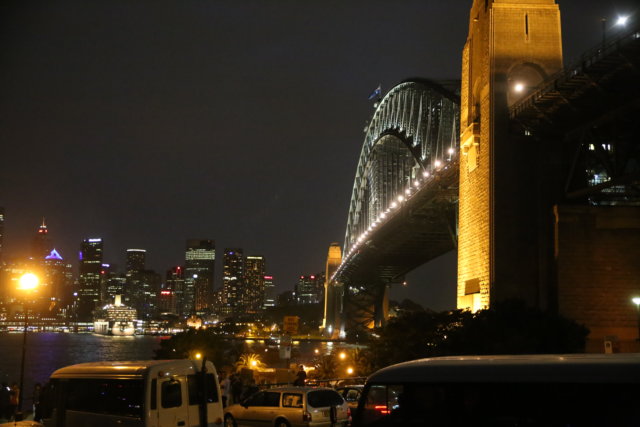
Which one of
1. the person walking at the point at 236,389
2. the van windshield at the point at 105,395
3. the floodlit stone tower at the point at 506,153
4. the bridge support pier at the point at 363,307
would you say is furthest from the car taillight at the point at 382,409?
the bridge support pier at the point at 363,307

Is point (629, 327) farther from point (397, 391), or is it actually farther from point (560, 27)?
point (397, 391)

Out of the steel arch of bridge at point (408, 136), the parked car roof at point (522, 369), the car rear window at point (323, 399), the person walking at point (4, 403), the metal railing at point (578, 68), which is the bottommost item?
the person walking at point (4, 403)

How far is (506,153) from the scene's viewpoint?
94.7 ft

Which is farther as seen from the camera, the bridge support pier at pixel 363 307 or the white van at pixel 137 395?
the bridge support pier at pixel 363 307

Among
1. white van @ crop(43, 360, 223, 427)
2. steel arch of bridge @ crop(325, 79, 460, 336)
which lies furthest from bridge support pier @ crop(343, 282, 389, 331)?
white van @ crop(43, 360, 223, 427)

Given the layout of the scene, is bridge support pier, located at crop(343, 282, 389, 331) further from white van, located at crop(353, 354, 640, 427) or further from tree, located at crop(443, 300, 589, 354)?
white van, located at crop(353, 354, 640, 427)

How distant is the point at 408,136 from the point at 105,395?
65.7m

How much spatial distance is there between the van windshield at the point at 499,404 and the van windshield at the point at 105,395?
224 inches

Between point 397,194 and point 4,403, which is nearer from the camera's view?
point 4,403

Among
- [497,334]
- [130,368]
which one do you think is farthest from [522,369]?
[497,334]

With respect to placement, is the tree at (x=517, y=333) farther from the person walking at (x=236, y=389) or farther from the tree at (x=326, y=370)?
the tree at (x=326, y=370)

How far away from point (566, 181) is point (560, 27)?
6.48m

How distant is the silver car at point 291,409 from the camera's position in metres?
16.7

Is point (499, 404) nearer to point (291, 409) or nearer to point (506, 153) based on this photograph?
point (291, 409)
